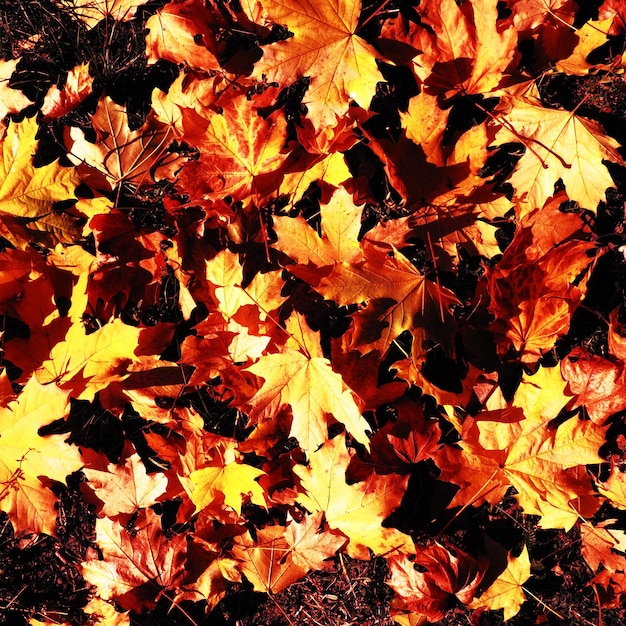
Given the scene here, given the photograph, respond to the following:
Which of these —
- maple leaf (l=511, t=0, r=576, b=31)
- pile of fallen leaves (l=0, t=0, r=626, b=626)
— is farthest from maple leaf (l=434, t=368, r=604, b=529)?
maple leaf (l=511, t=0, r=576, b=31)

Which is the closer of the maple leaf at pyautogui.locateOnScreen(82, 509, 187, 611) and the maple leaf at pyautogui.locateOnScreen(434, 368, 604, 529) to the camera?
the maple leaf at pyautogui.locateOnScreen(434, 368, 604, 529)

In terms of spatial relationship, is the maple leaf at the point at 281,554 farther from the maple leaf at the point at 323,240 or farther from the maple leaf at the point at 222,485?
the maple leaf at the point at 323,240

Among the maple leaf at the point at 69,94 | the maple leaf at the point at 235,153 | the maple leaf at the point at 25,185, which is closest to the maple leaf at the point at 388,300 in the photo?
the maple leaf at the point at 235,153

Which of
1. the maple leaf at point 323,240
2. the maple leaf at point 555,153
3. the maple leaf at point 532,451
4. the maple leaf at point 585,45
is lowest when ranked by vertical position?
the maple leaf at point 532,451

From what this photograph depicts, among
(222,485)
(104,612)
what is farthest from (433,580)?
(104,612)

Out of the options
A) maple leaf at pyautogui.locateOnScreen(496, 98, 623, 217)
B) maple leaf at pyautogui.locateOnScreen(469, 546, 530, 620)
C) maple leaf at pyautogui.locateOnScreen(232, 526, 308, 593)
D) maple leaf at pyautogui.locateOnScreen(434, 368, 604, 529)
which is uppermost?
maple leaf at pyautogui.locateOnScreen(496, 98, 623, 217)

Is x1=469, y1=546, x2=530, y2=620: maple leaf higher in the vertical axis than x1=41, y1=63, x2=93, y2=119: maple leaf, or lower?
lower

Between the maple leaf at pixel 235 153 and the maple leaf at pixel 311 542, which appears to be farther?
the maple leaf at pixel 311 542

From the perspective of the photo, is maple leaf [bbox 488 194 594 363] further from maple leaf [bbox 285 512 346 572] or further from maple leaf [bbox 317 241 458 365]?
maple leaf [bbox 285 512 346 572]

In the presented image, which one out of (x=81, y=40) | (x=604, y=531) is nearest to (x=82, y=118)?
(x=81, y=40)
